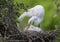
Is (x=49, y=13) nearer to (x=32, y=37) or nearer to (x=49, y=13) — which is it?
(x=49, y=13)

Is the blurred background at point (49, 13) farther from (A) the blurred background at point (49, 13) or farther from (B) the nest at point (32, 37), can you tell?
(B) the nest at point (32, 37)

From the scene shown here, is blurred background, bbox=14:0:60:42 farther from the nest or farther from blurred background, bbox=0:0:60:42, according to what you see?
the nest

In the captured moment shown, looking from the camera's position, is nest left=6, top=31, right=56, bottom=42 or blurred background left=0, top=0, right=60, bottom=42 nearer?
nest left=6, top=31, right=56, bottom=42

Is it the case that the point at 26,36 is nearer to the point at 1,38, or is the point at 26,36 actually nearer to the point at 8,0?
the point at 1,38

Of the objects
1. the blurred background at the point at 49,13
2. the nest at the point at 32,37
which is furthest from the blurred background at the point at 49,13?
the nest at the point at 32,37

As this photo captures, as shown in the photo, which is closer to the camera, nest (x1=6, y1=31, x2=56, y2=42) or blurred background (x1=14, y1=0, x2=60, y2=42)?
nest (x1=6, y1=31, x2=56, y2=42)

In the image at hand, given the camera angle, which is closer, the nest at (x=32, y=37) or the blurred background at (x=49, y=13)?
the nest at (x=32, y=37)

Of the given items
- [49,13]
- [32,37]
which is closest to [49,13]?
[49,13]

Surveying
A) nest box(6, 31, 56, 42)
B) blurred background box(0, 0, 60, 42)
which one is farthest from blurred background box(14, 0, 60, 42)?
nest box(6, 31, 56, 42)

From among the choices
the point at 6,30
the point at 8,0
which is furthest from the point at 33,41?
the point at 8,0

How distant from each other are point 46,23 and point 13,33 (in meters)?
1.59

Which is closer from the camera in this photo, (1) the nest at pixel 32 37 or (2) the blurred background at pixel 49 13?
(1) the nest at pixel 32 37

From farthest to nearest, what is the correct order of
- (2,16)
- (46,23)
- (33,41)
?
(46,23) < (33,41) < (2,16)

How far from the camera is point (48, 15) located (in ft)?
9.86
